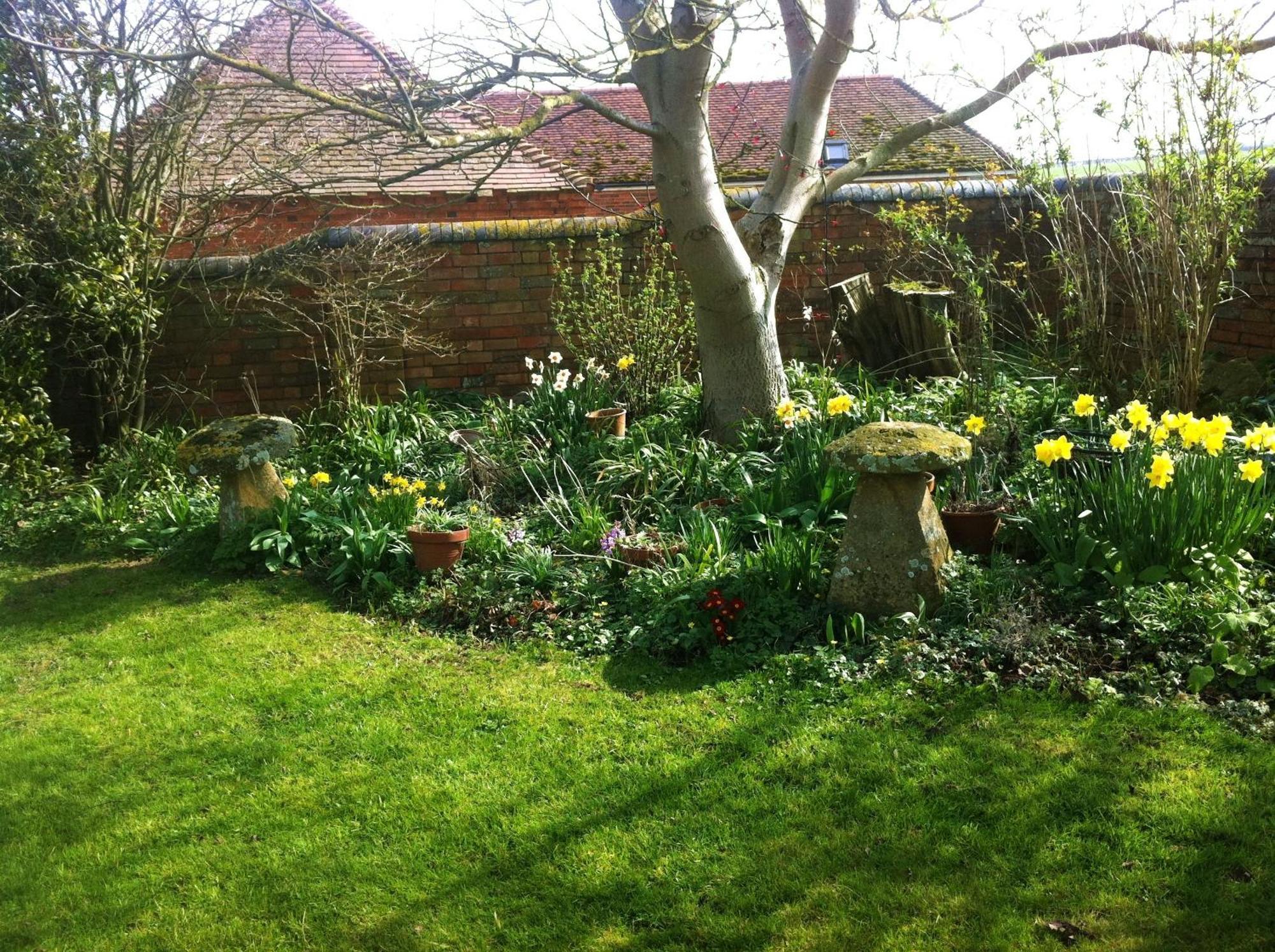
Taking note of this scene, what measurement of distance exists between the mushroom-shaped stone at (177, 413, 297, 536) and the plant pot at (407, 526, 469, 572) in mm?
1288

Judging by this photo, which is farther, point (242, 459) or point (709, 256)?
point (709, 256)

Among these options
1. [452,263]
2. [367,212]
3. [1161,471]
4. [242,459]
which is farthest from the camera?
[367,212]

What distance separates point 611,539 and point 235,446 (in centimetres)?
240

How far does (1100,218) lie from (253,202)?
736cm

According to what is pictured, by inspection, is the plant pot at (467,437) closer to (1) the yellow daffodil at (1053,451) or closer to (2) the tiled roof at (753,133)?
(1) the yellow daffodil at (1053,451)

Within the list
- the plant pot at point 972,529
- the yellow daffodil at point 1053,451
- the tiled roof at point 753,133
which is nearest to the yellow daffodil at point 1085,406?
the yellow daffodil at point 1053,451

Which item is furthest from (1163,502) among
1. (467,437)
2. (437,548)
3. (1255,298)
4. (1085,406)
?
(467,437)

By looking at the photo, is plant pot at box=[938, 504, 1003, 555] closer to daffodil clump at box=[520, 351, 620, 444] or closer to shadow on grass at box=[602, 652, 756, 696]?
shadow on grass at box=[602, 652, 756, 696]

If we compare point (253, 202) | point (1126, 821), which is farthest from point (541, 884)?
point (253, 202)

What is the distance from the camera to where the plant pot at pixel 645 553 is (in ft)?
17.6

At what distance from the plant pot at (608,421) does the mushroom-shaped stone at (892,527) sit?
2852 mm

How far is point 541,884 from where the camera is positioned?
10.2ft

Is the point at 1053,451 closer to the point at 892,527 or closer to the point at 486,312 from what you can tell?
the point at 892,527

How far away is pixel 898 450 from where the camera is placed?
4484mm
